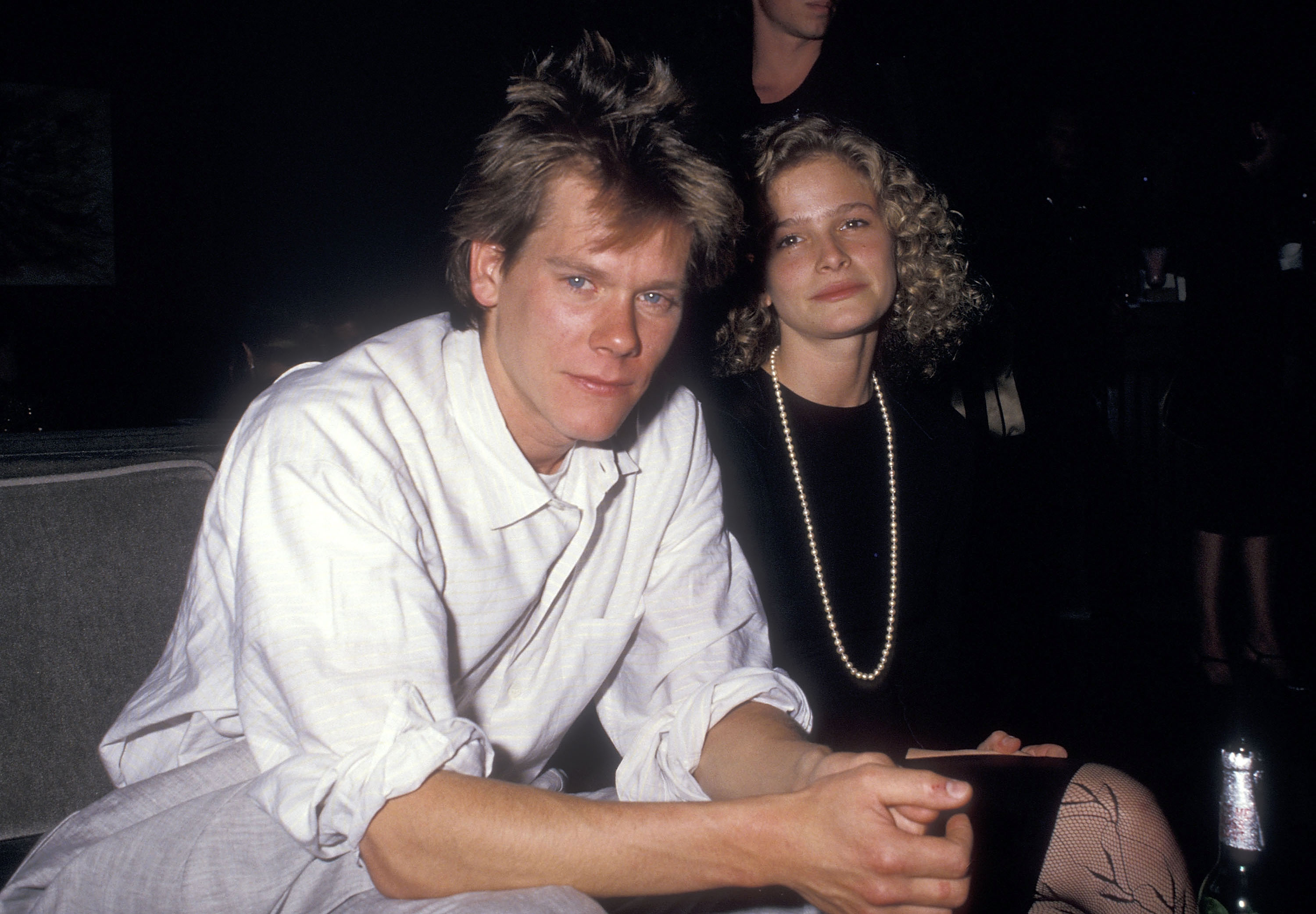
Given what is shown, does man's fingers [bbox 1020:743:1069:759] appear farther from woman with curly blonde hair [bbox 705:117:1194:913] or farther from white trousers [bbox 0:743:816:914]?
white trousers [bbox 0:743:816:914]

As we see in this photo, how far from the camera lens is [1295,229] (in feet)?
11.7

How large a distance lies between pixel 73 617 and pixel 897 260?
1680mm

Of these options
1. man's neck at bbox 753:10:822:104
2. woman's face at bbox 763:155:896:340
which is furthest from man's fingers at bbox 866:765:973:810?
man's neck at bbox 753:10:822:104

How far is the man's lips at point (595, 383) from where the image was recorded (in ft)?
3.89

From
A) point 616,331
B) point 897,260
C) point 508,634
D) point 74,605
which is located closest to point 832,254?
point 897,260

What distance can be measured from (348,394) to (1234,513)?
3.06 m

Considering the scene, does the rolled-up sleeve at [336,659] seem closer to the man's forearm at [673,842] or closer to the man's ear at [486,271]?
the man's forearm at [673,842]

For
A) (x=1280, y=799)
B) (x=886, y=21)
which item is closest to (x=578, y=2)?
(x=886, y=21)

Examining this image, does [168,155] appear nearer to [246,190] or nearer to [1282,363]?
[246,190]

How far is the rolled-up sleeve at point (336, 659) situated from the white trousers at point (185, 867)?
0.45 ft

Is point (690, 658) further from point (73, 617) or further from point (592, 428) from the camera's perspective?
point (73, 617)

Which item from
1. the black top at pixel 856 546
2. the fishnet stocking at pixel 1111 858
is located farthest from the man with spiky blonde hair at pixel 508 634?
the fishnet stocking at pixel 1111 858

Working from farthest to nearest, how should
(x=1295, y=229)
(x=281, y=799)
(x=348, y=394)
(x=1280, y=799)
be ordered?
1. (x=1295, y=229)
2. (x=1280, y=799)
3. (x=348, y=394)
4. (x=281, y=799)

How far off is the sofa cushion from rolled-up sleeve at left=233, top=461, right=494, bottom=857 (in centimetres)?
55
